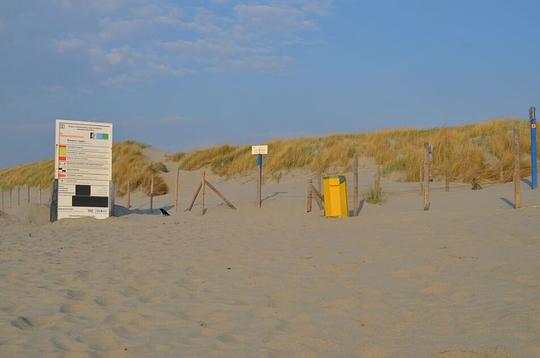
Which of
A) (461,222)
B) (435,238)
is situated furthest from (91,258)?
(461,222)

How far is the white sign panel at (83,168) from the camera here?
15148 millimetres

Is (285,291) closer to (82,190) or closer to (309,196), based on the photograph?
(309,196)

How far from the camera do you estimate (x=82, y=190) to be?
1542cm

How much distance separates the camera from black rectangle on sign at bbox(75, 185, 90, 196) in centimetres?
1538

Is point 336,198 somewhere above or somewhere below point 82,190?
below

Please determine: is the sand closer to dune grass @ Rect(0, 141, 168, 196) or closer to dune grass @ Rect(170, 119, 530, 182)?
dune grass @ Rect(170, 119, 530, 182)

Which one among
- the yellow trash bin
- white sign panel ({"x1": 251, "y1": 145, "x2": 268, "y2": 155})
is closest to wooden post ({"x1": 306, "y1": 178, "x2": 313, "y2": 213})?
the yellow trash bin

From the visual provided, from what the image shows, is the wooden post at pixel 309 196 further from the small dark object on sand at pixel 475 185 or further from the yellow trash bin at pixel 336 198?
the small dark object on sand at pixel 475 185

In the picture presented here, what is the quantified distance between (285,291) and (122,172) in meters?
26.7

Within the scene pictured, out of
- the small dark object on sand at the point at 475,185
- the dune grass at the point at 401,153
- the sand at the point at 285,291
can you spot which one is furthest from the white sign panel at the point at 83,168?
the small dark object on sand at the point at 475,185

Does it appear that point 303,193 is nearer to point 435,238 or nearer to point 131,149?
point 435,238

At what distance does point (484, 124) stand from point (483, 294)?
22354mm

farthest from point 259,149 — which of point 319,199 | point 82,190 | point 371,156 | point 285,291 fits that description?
point 285,291

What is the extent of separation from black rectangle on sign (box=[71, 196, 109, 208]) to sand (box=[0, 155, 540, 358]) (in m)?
3.71
